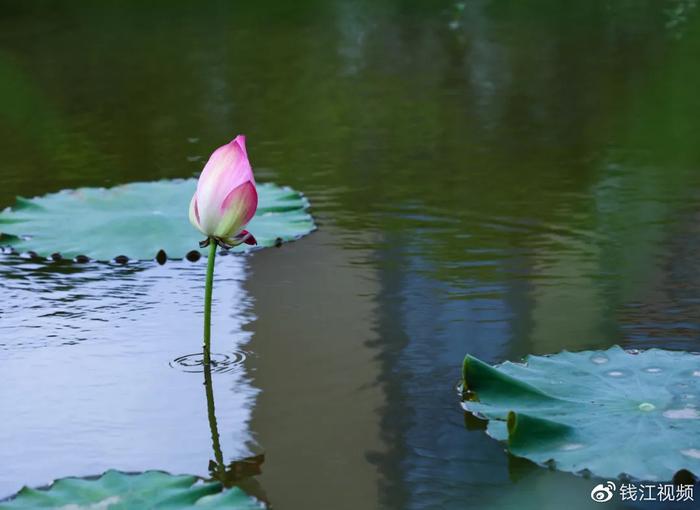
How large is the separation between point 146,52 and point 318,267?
346 cm

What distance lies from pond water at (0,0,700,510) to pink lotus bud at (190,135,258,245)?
231 mm

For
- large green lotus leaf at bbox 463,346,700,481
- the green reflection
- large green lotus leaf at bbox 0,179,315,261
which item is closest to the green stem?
the green reflection

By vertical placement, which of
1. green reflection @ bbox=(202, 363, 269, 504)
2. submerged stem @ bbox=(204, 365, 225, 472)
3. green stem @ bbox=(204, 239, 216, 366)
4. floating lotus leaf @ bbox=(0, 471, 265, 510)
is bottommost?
green reflection @ bbox=(202, 363, 269, 504)

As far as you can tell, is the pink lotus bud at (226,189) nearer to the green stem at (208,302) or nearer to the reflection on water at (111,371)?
the green stem at (208,302)

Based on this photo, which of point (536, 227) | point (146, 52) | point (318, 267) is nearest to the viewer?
point (318, 267)

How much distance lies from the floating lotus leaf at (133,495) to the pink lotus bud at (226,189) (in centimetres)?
42

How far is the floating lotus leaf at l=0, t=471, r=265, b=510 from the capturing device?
43.4 inches

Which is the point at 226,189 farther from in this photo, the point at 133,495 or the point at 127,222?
the point at 127,222

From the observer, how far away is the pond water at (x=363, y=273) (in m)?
1.35

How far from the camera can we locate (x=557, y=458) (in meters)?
1.22


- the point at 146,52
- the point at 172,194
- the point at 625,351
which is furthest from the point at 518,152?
the point at 146,52

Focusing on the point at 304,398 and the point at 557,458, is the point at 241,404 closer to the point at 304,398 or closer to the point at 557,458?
the point at 304,398

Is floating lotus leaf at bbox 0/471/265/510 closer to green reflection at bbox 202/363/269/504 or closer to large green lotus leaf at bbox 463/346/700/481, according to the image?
green reflection at bbox 202/363/269/504

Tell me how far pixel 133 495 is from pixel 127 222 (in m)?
1.13
